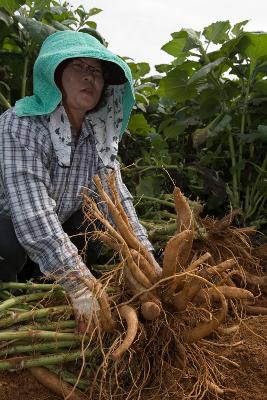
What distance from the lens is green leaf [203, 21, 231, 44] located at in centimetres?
267

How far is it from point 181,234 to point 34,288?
53cm

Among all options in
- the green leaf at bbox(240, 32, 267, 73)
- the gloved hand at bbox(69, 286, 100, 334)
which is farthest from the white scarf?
the green leaf at bbox(240, 32, 267, 73)

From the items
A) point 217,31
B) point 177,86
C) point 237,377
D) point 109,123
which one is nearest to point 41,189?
point 109,123

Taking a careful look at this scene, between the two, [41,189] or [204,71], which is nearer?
[41,189]

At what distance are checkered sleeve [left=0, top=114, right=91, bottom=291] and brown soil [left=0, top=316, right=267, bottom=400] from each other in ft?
0.95

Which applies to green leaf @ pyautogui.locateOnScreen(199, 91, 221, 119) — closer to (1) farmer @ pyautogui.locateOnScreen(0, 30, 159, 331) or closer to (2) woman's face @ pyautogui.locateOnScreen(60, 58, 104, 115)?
(1) farmer @ pyautogui.locateOnScreen(0, 30, 159, 331)

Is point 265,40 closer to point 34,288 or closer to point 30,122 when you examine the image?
point 30,122

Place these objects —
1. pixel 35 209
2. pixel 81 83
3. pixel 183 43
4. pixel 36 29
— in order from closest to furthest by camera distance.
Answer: pixel 35 209, pixel 81 83, pixel 36 29, pixel 183 43

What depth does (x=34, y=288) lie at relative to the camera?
175 cm

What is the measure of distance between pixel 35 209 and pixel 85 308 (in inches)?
13.7

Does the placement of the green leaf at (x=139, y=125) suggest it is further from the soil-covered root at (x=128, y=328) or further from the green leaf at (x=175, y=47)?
the soil-covered root at (x=128, y=328)

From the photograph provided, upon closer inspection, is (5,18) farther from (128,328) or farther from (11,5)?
(128,328)

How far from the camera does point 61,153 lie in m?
1.87

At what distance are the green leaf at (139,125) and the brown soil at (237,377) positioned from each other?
1.63 meters
